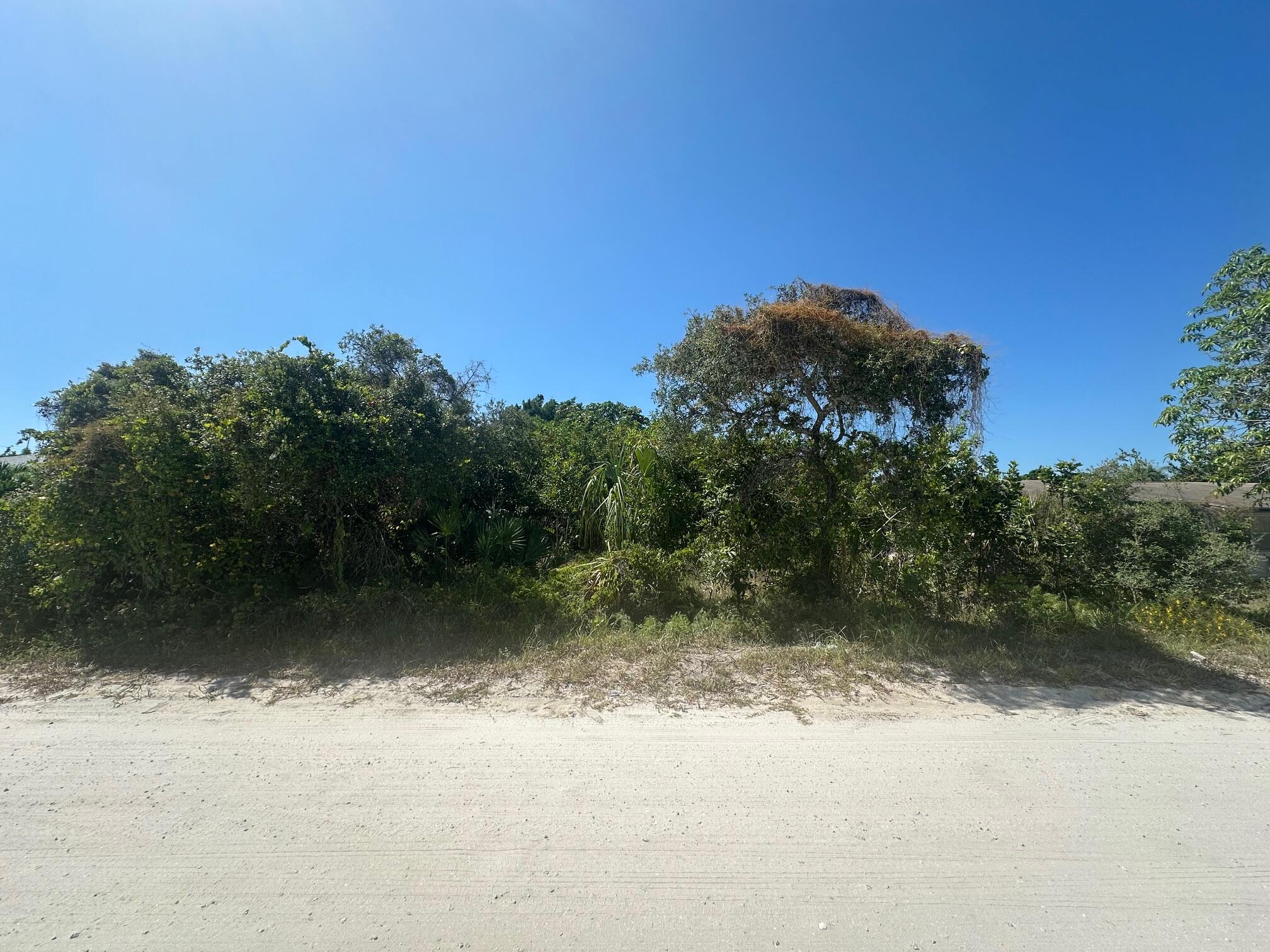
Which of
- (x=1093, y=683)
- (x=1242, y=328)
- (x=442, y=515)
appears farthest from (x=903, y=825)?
(x=1242, y=328)

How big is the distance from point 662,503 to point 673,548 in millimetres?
678

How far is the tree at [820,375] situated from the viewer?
645 cm

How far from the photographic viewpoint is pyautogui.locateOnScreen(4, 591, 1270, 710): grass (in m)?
4.89

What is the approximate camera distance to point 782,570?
280 inches

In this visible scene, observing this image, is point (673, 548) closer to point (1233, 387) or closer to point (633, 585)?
point (633, 585)

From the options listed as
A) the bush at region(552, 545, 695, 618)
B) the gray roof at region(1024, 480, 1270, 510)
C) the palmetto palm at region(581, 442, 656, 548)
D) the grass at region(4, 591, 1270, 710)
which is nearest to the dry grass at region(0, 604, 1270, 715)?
the grass at region(4, 591, 1270, 710)

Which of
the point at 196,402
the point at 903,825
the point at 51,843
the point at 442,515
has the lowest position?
the point at 51,843

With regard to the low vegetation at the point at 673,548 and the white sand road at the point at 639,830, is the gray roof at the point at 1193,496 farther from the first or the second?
the white sand road at the point at 639,830

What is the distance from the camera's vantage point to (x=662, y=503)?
26.7ft

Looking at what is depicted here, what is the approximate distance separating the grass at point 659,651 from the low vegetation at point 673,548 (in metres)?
0.04

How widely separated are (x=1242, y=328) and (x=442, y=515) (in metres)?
11.6

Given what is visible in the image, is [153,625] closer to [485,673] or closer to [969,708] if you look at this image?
[485,673]

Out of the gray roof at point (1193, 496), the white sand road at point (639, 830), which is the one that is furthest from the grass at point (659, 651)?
the gray roof at point (1193, 496)

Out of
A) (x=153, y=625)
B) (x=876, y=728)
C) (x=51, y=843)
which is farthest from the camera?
(x=153, y=625)
